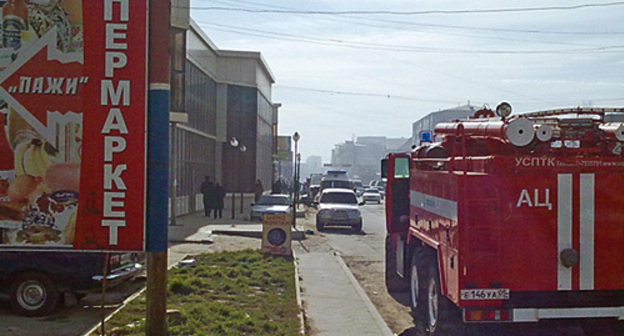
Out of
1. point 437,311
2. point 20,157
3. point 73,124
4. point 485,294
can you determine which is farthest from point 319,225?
point 485,294

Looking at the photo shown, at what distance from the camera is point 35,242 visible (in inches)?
343

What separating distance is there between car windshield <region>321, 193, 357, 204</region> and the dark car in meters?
20.0

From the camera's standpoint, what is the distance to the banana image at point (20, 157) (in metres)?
8.46

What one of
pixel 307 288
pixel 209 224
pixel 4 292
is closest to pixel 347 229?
pixel 209 224

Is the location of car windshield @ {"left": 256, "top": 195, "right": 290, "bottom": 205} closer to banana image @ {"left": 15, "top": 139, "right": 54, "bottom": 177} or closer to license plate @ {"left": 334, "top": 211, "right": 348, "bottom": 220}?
license plate @ {"left": 334, "top": 211, "right": 348, "bottom": 220}

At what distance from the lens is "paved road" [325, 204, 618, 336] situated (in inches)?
313

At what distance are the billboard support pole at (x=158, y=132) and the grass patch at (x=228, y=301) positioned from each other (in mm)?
1840

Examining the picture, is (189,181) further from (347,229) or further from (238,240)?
(238,240)

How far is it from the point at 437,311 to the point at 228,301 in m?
3.83

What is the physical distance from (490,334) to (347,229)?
69.3 ft

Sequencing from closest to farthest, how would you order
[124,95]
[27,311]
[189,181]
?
[124,95], [27,311], [189,181]

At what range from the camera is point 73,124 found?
8.06m

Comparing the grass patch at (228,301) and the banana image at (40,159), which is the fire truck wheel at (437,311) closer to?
the grass patch at (228,301)

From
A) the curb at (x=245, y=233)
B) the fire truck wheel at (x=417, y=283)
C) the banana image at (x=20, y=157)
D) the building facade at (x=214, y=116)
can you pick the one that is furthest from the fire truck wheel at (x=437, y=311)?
the building facade at (x=214, y=116)
